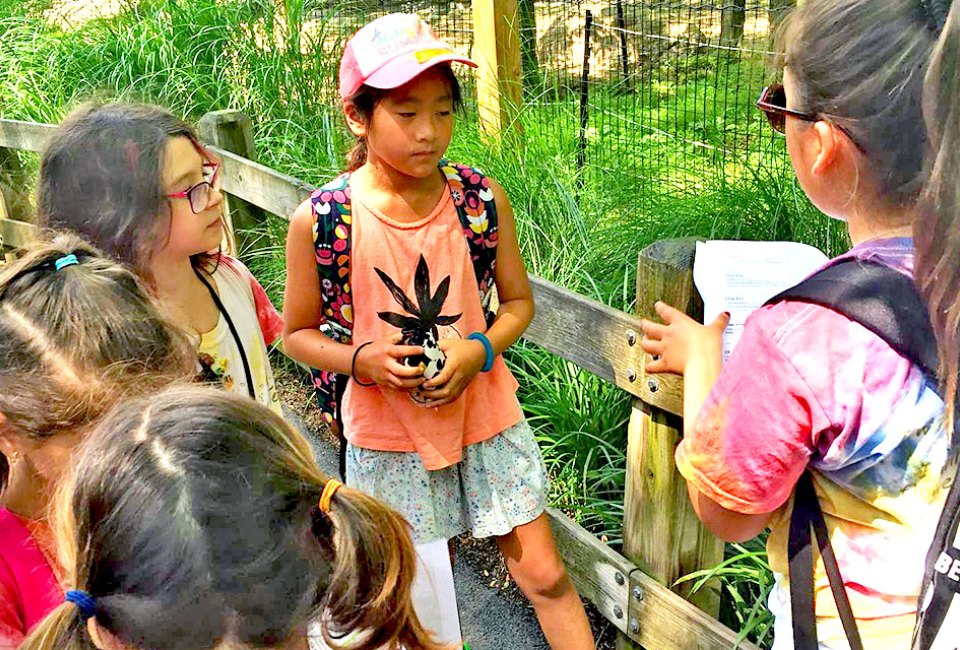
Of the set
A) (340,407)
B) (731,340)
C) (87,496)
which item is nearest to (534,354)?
(340,407)

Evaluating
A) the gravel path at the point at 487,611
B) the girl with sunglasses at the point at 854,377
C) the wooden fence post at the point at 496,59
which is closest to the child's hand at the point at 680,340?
the girl with sunglasses at the point at 854,377

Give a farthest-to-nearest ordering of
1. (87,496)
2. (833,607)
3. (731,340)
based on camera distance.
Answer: (731,340)
(833,607)
(87,496)

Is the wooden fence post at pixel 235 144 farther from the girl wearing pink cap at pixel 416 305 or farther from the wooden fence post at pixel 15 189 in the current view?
the wooden fence post at pixel 15 189

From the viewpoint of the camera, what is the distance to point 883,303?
49.7 inches

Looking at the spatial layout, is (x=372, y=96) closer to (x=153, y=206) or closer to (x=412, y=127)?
(x=412, y=127)

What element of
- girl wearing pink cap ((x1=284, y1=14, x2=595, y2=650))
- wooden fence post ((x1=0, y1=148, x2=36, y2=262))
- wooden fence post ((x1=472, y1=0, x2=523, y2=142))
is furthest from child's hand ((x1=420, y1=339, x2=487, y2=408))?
wooden fence post ((x1=0, y1=148, x2=36, y2=262))

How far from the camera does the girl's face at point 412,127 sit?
2123 millimetres

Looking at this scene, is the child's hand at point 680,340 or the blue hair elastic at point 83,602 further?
the child's hand at point 680,340

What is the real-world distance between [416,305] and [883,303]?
45.9 inches

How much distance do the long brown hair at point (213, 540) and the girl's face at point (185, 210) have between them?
0.82 metres

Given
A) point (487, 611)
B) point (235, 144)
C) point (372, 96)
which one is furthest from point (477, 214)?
point (235, 144)

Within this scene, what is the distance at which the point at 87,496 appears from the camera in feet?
4.00

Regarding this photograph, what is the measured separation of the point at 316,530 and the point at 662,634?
5.00ft

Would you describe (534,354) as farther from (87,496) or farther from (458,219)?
(87,496)
